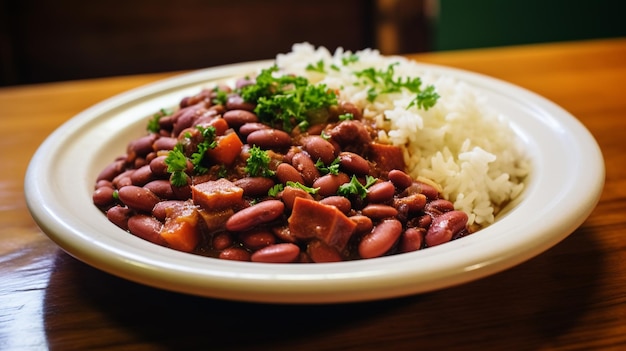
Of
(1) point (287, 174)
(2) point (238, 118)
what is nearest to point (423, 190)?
(1) point (287, 174)

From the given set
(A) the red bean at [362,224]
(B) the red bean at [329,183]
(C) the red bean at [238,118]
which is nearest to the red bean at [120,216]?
(C) the red bean at [238,118]

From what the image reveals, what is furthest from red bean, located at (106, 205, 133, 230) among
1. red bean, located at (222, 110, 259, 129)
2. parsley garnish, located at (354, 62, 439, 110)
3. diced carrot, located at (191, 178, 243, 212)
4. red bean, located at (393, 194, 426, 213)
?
parsley garnish, located at (354, 62, 439, 110)

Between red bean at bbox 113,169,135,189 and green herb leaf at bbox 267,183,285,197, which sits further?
red bean at bbox 113,169,135,189

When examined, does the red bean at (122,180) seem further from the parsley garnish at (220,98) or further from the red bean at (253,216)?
the red bean at (253,216)

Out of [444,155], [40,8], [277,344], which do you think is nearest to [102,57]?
[40,8]

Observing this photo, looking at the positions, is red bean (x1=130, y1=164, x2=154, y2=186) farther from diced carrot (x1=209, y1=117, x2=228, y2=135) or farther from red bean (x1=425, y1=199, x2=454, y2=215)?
red bean (x1=425, y1=199, x2=454, y2=215)

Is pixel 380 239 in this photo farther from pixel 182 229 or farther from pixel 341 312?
pixel 182 229
